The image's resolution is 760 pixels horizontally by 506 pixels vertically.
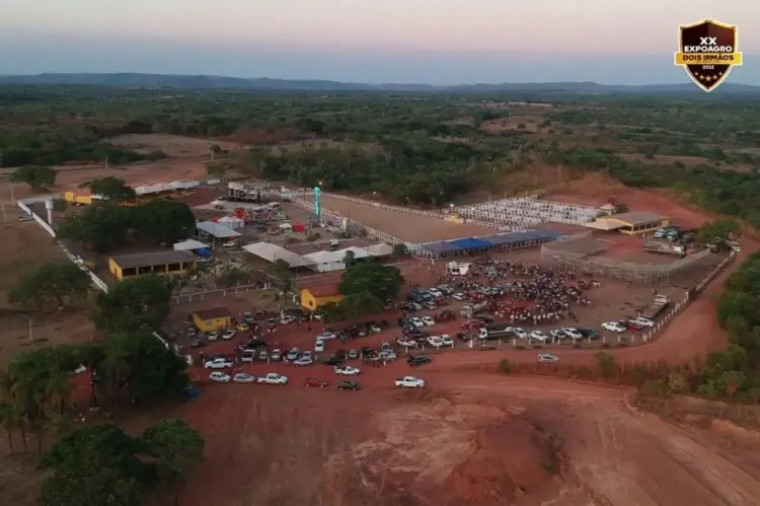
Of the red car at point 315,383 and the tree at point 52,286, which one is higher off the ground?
the tree at point 52,286

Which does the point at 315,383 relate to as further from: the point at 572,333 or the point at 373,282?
the point at 572,333

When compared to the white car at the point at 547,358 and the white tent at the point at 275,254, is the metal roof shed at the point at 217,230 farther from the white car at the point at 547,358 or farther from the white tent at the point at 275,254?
the white car at the point at 547,358

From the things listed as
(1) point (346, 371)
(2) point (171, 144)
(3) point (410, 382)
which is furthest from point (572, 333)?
(2) point (171, 144)

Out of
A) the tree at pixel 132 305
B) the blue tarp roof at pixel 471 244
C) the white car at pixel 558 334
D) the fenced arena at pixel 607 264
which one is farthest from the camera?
the blue tarp roof at pixel 471 244

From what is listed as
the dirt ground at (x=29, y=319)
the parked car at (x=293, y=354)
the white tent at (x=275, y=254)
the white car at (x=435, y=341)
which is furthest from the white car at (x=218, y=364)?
the white tent at (x=275, y=254)

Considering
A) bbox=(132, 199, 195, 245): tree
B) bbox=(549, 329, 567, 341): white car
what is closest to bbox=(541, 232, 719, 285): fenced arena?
bbox=(549, 329, 567, 341): white car

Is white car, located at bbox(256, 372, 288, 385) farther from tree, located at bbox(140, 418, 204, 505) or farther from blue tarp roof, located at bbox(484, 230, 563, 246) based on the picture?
blue tarp roof, located at bbox(484, 230, 563, 246)

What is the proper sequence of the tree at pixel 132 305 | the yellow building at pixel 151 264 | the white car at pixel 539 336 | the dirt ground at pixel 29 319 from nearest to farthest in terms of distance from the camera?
the tree at pixel 132 305
the dirt ground at pixel 29 319
the white car at pixel 539 336
the yellow building at pixel 151 264
